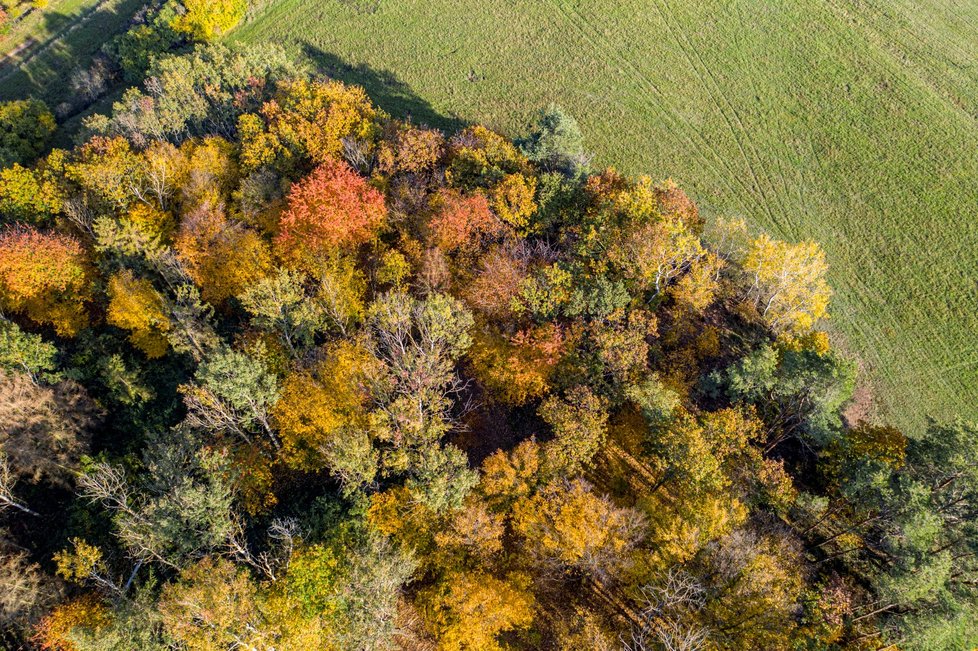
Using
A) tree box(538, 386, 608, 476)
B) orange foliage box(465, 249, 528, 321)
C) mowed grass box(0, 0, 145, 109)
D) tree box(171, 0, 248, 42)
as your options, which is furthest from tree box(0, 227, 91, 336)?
mowed grass box(0, 0, 145, 109)

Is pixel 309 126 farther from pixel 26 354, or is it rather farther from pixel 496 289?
pixel 26 354

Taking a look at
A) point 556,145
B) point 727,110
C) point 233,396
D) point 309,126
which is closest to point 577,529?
point 233,396

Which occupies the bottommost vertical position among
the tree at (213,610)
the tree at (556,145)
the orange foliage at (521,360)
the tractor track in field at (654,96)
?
the tree at (213,610)

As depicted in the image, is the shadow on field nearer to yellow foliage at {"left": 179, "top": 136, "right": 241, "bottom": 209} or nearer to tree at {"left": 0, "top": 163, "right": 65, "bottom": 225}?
yellow foliage at {"left": 179, "top": 136, "right": 241, "bottom": 209}

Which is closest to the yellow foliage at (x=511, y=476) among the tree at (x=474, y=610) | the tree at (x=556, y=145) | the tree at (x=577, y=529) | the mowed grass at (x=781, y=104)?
the tree at (x=577, y=529)

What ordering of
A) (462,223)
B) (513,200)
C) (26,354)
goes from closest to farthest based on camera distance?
(26,354), (462,223), (513,200)

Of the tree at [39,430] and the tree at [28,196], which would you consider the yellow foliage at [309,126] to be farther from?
the tree at [39,430]
